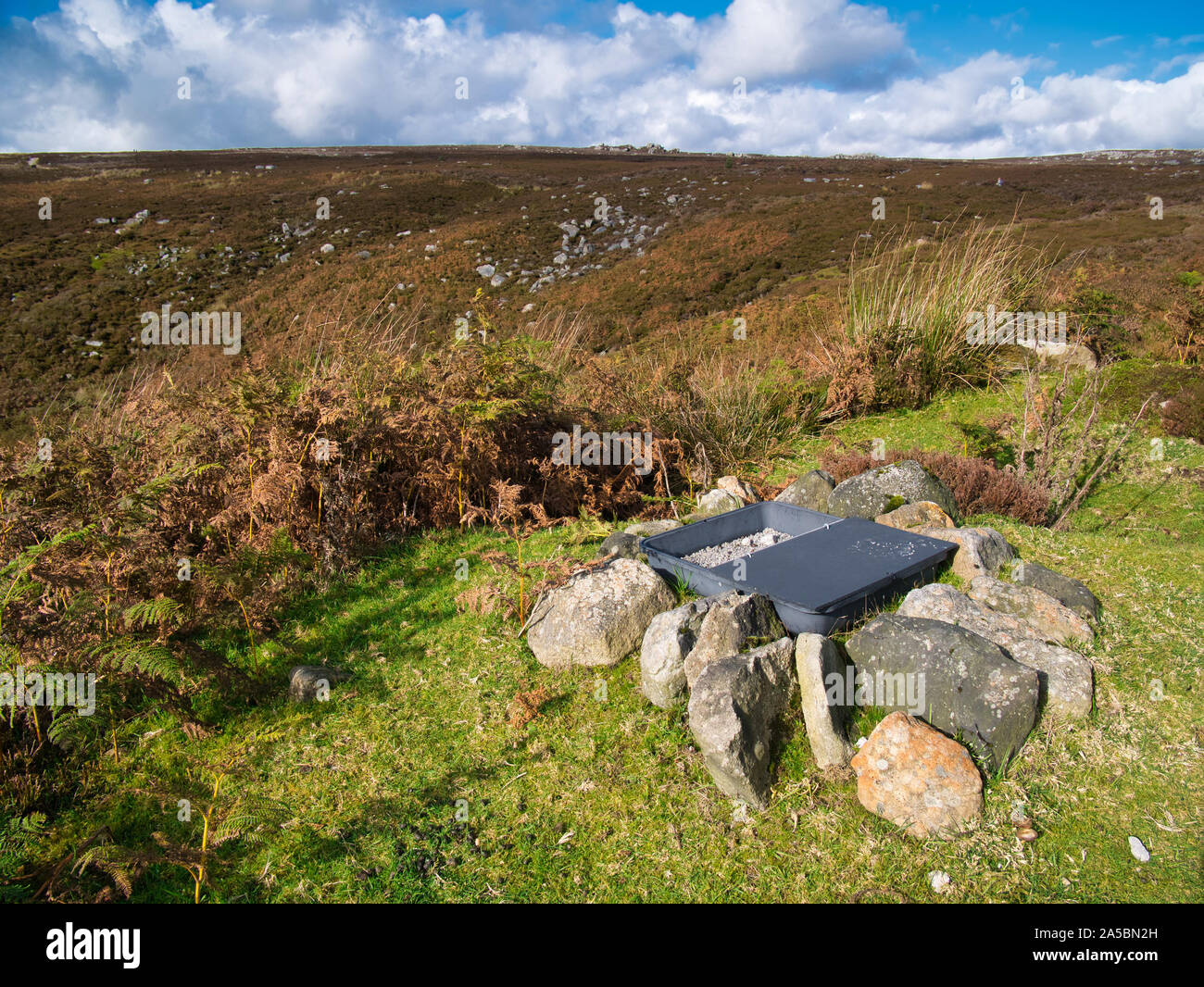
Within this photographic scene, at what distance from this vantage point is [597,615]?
338 centimetres

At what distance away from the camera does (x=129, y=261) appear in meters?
20.4

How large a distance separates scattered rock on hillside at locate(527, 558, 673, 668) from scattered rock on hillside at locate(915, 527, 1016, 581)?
170 centimetres

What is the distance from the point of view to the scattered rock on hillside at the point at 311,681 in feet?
10.7

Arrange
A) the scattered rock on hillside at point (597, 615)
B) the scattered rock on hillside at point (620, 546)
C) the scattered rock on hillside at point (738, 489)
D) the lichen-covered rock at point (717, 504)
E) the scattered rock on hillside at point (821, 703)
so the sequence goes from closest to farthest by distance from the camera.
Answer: the scattered rock on hillside at point (821, 703) < the scattered rock on hillside at point (597, 615) < the scattered rock on hillside at point (620, 546) < the lichen-covered rock at point (717, 504) < the scattered rock on hillside at point (738, 489)

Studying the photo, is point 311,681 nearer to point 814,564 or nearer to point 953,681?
point 814,564

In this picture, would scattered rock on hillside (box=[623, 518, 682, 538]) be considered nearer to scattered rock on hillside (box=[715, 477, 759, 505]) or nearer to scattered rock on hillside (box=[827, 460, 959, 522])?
scattered rock on hillside (box=[715, 477, 759, 505])

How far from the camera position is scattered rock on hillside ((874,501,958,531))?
172 inches

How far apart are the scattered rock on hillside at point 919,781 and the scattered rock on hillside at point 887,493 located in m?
2.23

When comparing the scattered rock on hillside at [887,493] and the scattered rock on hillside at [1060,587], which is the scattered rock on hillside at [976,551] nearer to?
the scattered rock on hillside at [1060,587]

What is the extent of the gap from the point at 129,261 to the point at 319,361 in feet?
65.1

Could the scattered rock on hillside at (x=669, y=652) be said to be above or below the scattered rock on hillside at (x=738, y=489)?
below

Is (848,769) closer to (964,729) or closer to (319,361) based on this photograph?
(964,729)

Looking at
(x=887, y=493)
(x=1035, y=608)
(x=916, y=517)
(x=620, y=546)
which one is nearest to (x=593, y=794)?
(x=620, y=546)

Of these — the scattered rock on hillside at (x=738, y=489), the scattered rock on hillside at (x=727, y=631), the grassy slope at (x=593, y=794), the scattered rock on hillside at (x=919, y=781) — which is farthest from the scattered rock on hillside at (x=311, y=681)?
the scattered rock on hillside at (x=738, y=489)
